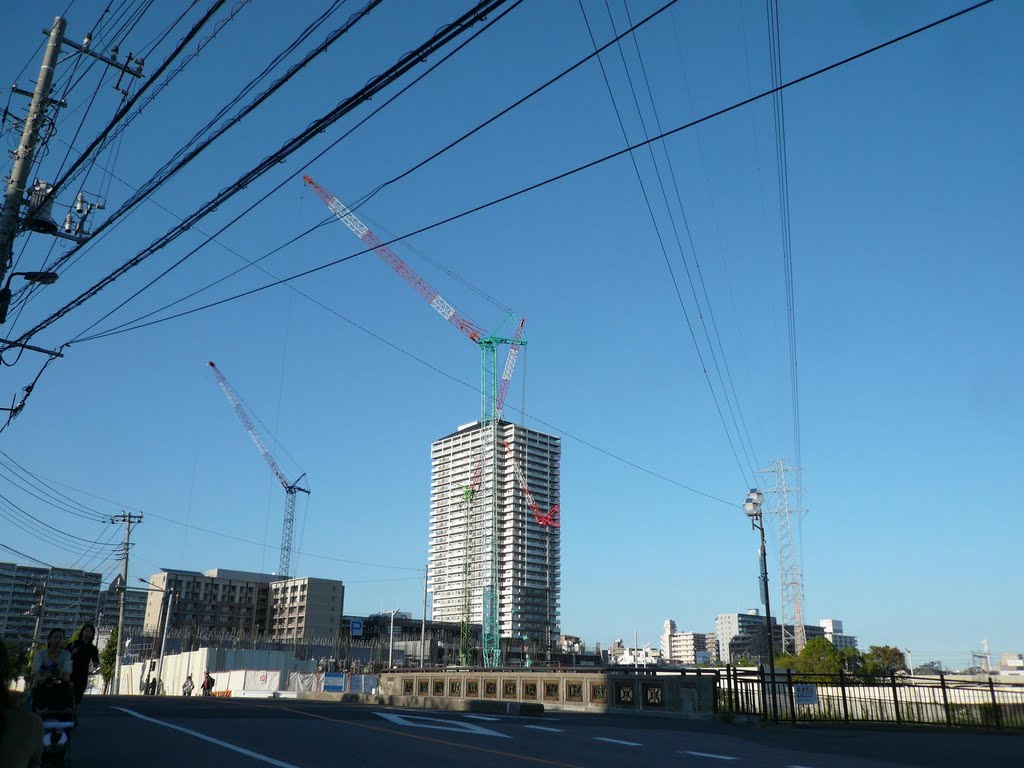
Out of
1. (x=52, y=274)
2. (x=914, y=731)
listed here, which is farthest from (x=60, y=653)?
(x=914, y=731)

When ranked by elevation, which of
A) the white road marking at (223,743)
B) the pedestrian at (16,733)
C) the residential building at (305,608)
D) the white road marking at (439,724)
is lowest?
the white road marking at (439,724)

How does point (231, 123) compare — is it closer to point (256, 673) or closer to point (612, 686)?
point (612, 686)

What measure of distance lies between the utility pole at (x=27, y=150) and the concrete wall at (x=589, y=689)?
1987 centimetres

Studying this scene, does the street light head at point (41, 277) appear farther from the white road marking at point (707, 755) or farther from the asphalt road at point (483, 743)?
the white road marking at point (707, 755)

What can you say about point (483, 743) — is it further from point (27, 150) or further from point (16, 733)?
point (27, 150)

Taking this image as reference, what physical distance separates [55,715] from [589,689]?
2023 cm

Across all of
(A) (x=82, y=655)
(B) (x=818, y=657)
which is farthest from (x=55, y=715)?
(B) (x=818, y=657)

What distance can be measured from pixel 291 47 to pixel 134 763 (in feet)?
37.7

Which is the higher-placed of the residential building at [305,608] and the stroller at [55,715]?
the residential building at [305,608]

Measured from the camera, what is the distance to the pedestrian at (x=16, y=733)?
3.82 meters

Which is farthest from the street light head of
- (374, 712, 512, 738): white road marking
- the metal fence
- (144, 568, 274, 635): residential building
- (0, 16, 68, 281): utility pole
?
(144, 568, 274, 635): residential building

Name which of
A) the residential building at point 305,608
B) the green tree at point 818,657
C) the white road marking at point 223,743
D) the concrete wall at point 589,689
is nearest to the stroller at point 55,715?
the white road marking at point 223,743

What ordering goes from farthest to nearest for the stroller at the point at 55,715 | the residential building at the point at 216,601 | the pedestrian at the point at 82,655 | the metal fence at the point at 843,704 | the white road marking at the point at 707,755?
the residential building at the point at 216,601 < the metal fence at the point at 843,704 < the pedestrian at the point at 82,655 < the white road marking at the point at 707,755 < the stroller at the point at 55,715

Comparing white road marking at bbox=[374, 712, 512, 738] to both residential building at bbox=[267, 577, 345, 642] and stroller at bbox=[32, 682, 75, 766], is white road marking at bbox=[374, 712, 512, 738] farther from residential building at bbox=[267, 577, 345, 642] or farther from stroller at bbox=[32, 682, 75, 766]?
residential building at bbox=[267, 577, 345, 642]
